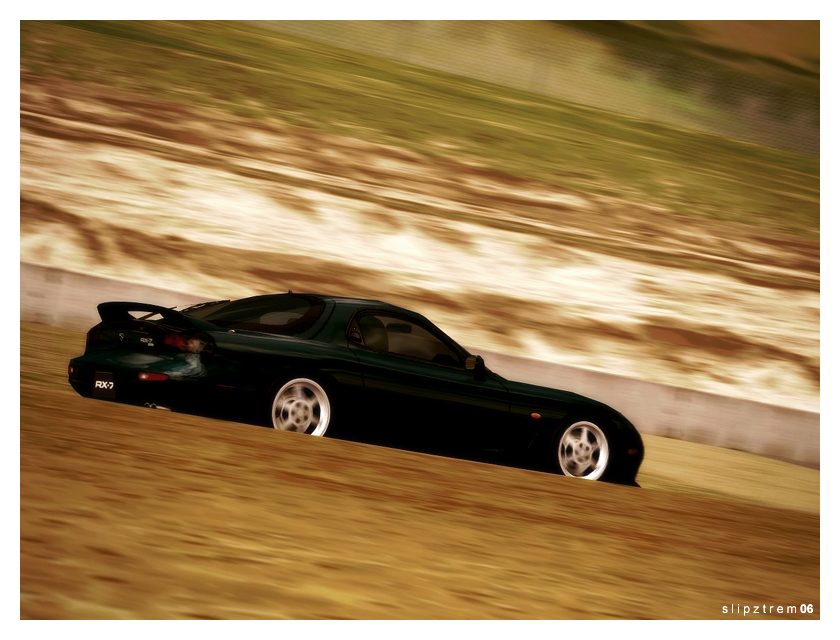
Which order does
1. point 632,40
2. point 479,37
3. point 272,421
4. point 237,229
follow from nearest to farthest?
point 272,421, point 237,229, point 632,40, point 479,37

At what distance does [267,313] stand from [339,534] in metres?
Answer: 2.40

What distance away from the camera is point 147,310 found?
7.36 meters

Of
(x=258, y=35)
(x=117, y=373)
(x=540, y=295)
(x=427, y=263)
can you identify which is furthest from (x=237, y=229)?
(x=117, y=373)

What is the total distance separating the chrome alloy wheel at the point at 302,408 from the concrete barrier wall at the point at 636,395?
375 cm

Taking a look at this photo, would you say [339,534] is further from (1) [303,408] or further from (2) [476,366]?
(2) [476,366]

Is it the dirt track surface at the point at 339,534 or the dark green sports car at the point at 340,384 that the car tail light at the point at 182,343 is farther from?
the dirt track surface at the point at 339,534

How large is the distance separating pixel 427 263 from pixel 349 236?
116 cm

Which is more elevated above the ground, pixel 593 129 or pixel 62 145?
pixel 593 129

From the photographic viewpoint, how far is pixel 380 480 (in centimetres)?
712

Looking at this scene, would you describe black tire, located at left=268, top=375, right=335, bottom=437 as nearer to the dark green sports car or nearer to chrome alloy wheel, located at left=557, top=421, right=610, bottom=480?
the dark green sports car

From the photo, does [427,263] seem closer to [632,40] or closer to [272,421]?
[632,40]

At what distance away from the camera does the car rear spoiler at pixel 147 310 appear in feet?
23.9

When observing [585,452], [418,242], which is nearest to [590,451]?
[585,452]
